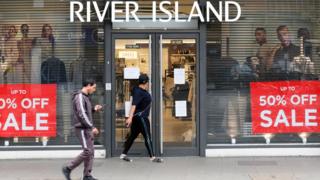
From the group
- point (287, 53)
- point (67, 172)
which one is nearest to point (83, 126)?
point (67, 172)

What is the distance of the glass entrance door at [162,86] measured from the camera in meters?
13.1

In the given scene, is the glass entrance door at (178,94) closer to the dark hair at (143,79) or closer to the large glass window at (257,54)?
the large glass window at (257,54)

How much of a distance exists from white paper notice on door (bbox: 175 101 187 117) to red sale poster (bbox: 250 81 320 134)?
143 cm

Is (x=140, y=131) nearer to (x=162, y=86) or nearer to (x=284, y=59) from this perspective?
(x=162, y=86)

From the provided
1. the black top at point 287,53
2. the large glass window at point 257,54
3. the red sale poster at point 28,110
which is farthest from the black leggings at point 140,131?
the black top at point 287,53

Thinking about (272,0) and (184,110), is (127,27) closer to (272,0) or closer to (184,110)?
(184,110)

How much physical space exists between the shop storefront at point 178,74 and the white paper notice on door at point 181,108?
0.02 metres

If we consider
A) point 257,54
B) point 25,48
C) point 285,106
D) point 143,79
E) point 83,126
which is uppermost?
point 25,48

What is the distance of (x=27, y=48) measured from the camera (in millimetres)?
13195

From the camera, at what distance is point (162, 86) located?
1309 cm

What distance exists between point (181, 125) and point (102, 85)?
1.85 metres

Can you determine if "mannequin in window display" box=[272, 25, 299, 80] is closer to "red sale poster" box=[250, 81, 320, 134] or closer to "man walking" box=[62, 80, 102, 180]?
"red sale poster" box=[250, 81, 320, 134]

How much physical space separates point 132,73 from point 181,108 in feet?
4.14

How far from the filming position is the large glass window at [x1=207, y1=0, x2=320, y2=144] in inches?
517
